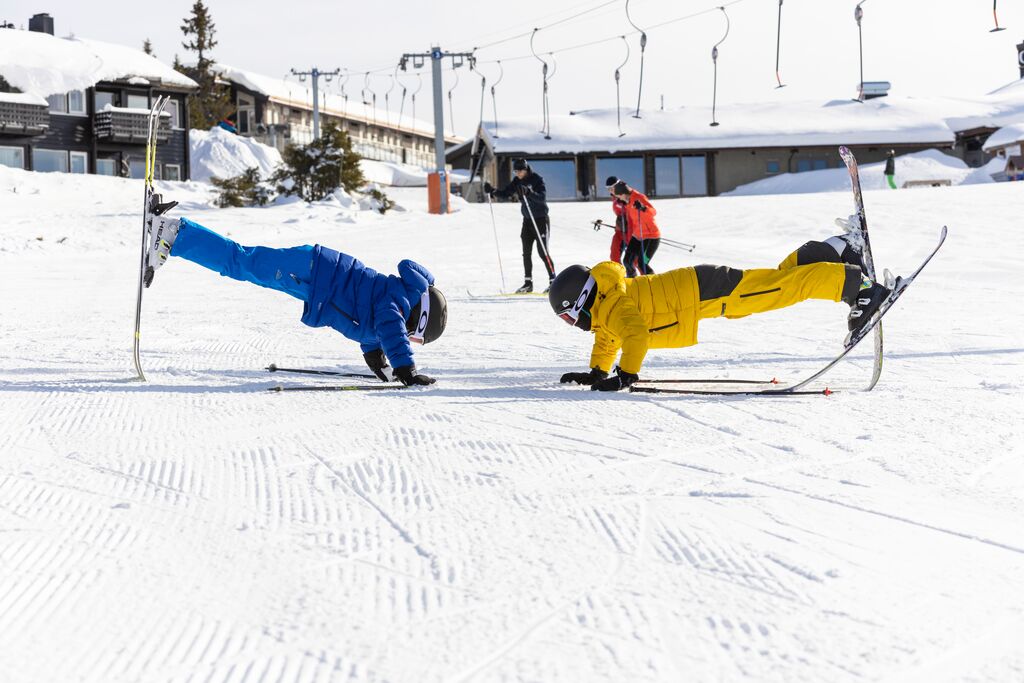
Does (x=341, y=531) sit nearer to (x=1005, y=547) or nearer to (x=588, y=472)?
(x=588, y=472)

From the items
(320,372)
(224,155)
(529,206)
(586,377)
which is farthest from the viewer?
(224,155)

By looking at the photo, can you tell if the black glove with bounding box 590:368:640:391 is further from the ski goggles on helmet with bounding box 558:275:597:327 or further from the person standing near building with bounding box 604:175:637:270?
the person standing near building with bounding box 604:175:637:270

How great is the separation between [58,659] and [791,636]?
141 centimetres

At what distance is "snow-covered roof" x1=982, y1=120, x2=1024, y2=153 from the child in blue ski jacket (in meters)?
32.5

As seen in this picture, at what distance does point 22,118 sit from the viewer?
105ft

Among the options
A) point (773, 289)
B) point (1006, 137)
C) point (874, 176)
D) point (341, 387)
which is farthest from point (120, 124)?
point (773, 289)

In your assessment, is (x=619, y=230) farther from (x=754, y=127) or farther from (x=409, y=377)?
(x=754, y=127)

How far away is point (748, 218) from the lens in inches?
755

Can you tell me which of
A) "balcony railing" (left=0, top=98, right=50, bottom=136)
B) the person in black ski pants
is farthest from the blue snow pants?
"balcony railing" (left=0, top=98, right=50, bottom=136)

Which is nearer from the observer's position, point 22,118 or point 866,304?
point 866,304

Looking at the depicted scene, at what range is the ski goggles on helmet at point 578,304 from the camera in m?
5.07

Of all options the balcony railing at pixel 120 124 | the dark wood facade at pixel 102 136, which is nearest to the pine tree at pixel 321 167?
the balcony railing at pixel 120 124

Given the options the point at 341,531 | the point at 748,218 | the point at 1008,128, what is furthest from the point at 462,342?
the point at 1008,128

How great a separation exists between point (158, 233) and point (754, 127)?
32.8 m
